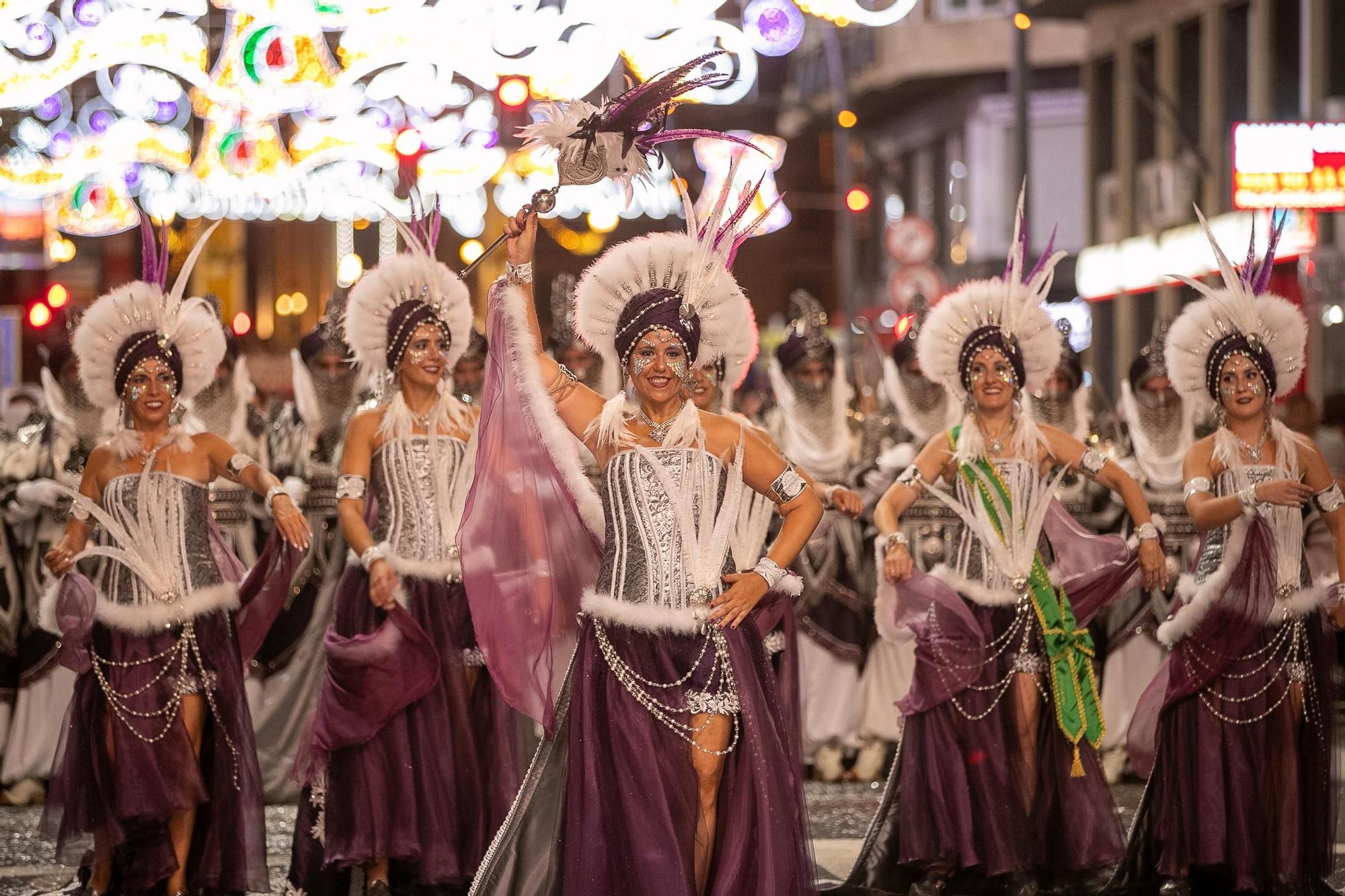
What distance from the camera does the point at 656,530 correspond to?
19.6ft

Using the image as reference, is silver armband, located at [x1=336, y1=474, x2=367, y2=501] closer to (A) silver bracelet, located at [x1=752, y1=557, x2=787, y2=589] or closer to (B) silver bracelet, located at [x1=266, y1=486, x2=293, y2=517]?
(B) silver bracelet, located at [x1=266, y1=486, x2=293, y2=517]

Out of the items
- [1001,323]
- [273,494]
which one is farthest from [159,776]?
[1001,323]

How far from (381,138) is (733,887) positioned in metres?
8.22

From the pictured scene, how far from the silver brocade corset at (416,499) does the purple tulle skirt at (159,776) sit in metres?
0.73

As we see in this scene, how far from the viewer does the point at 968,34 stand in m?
33.6

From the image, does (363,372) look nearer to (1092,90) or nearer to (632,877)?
(632,877)

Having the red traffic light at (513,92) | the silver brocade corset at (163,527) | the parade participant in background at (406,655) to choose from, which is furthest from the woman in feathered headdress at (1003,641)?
the red traffic light at (513,92)

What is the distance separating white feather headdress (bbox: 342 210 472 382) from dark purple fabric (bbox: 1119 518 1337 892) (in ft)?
9.93

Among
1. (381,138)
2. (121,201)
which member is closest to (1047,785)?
(381,138)

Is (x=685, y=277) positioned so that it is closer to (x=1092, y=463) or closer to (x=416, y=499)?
(x=416, y=499)

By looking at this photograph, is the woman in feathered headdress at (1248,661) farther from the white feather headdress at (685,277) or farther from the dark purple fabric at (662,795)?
the white feather headdress at (685,277)

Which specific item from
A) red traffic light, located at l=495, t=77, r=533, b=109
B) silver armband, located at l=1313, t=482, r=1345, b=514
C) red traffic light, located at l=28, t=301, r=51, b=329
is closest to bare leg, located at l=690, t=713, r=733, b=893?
silver armband, located at l=1313, t=482, r=1345, b=514

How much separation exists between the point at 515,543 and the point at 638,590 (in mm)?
497

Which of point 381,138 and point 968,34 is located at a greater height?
point 968,34
